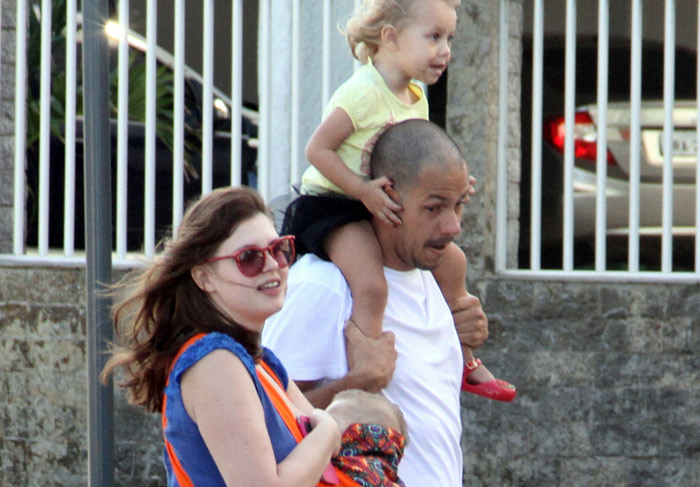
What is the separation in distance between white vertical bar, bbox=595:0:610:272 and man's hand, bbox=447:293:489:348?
2.50 metres

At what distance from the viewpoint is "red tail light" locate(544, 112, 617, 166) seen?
588 cm

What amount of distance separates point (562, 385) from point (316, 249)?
9.98ft

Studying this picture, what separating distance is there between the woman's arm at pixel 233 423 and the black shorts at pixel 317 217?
89 centimetres

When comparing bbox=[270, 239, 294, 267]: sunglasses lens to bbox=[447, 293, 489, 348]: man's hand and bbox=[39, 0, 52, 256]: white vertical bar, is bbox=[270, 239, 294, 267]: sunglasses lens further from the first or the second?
bbox=[39, 0, 52, 256]: white vertical bar

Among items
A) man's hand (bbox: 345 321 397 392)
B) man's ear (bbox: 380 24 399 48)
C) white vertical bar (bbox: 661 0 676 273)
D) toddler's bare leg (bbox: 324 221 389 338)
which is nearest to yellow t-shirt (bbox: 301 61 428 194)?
man's ear (bbox: 380 24 399 48)

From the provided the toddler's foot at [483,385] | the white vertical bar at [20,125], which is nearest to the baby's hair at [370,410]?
the toddler's foot at [483,385]

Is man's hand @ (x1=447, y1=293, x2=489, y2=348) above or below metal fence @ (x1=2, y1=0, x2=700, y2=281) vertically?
below

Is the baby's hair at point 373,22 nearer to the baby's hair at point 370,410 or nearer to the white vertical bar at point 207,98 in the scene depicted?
the baby's hair at point 370,410

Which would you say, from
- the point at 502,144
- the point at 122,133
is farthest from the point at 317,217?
the point at 122,133

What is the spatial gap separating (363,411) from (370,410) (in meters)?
0.02

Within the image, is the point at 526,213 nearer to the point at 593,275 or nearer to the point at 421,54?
the point at 593,275

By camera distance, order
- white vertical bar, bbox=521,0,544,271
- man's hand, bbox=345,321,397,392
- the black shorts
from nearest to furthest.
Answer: man's hand, bbox=345,321,397,392 → the black shorts → white vertical bar, bbox=521,0,544,271

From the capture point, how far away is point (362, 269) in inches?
110

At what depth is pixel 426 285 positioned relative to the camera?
293 cm
